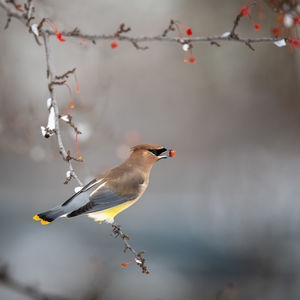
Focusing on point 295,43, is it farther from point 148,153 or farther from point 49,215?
point 49,215

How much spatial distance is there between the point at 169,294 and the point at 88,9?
159 inches

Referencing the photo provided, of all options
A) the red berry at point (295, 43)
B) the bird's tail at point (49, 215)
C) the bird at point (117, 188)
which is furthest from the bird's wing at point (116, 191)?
the red berry at point (295, 43)

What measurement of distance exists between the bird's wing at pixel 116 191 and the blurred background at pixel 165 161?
1292 millimetres

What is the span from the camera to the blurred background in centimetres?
530

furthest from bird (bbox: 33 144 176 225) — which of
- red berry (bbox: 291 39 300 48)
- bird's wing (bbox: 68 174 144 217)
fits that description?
red berry (bbox: 291 39 300 48)

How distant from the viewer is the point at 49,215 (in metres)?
1.96

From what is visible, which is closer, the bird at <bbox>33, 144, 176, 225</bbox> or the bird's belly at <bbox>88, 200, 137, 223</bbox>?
the bird at <bbox>33, 144, 176, 225</bbox>

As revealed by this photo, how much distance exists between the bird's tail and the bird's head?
42 centimetres

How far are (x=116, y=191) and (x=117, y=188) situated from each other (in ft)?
0.05

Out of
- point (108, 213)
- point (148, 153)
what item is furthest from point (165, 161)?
point (148, 153)

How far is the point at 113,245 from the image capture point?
6.51 metres

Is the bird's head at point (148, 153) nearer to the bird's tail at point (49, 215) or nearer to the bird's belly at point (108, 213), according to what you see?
the bird's belly at point (108, 213)

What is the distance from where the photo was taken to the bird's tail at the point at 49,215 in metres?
1.90

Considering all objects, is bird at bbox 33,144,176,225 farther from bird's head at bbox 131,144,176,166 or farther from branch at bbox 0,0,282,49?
branch at bbox 0,0,282,49
